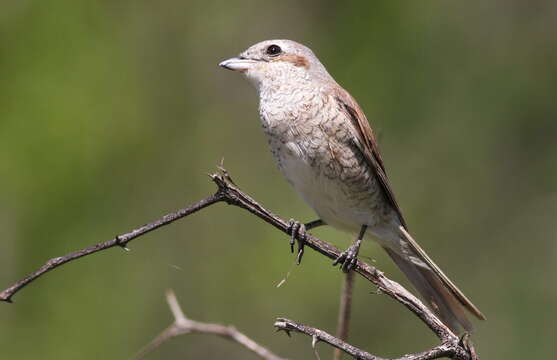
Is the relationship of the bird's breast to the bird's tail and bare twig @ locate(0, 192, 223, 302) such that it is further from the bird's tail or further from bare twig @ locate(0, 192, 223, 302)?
bare twig @ locate(0, 192, 223, 302)

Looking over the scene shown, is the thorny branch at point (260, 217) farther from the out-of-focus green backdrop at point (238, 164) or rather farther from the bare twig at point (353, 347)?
the out-of-focus green backdrop at point (238, 164)

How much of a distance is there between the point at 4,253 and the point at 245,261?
4.62 ft

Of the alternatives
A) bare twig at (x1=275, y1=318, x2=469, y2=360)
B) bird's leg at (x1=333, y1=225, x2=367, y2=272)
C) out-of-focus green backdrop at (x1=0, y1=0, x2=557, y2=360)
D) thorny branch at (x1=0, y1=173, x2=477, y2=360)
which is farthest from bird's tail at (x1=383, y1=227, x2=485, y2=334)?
out-of-focus green backdrop at (x1=0, y1=0, x2=557, y2=360)

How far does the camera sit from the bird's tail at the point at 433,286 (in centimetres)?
283

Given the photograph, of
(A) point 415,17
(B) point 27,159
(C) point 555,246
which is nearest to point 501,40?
(A) point 415,17

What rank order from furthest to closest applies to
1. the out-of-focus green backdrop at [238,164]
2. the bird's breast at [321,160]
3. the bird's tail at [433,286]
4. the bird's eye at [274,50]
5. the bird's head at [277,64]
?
the out-of-focus green backdrop at [238,164] → the bird's eye at [274,50] → the bird's head at [277,64] → the bird's breast at [321,160] → the bird's tail at [433,286]

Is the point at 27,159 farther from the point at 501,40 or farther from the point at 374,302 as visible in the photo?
the point at 501,40

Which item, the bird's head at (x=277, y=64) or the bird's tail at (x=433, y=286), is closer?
the bird's tail at (x=433, y=286)

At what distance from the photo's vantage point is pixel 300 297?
4559mm

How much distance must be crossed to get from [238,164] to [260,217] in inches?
125

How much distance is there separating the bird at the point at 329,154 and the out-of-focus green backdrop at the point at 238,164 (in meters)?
0.90

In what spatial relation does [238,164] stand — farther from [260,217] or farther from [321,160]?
[260,217]

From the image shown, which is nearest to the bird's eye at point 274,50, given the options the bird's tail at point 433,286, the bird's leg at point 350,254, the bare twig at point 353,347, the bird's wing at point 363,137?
the bird's wing at point 363,137

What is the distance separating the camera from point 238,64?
12.2ft
